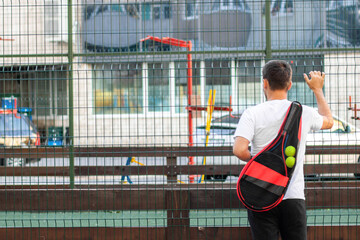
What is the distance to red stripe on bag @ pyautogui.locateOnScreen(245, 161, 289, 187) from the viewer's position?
10.2 feet

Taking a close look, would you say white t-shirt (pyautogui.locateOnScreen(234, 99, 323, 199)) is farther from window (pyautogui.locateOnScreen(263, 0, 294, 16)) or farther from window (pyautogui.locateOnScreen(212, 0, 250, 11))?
window (pyautogui.locateOnScreen(263, 0, 294, 16))

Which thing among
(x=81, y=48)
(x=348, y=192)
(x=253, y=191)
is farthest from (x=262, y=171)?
(x=81, y=48)

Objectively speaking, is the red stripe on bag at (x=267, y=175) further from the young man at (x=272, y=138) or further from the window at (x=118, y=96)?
the window at (x=118, y=96)

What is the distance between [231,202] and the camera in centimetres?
551

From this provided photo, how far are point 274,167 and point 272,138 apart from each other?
0.18m

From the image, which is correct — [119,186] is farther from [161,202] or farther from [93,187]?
[161,202]

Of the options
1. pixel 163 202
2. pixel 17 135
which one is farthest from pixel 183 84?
pixel 17 135

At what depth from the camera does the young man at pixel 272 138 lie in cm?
317

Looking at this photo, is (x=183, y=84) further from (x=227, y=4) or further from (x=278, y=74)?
(x=278, y=74)

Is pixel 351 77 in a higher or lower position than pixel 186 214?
higher

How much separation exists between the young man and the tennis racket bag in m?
0.05

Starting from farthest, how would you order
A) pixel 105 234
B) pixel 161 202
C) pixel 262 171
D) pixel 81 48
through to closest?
pixel 81 48 < pixel 161 202 < pixel 105 234 < pixel 262 171

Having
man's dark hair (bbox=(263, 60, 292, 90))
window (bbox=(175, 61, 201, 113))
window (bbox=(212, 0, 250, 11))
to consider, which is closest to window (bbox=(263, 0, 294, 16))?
window (bbox=(212, 0, 250, 11))

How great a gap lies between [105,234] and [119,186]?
3.87 feet
